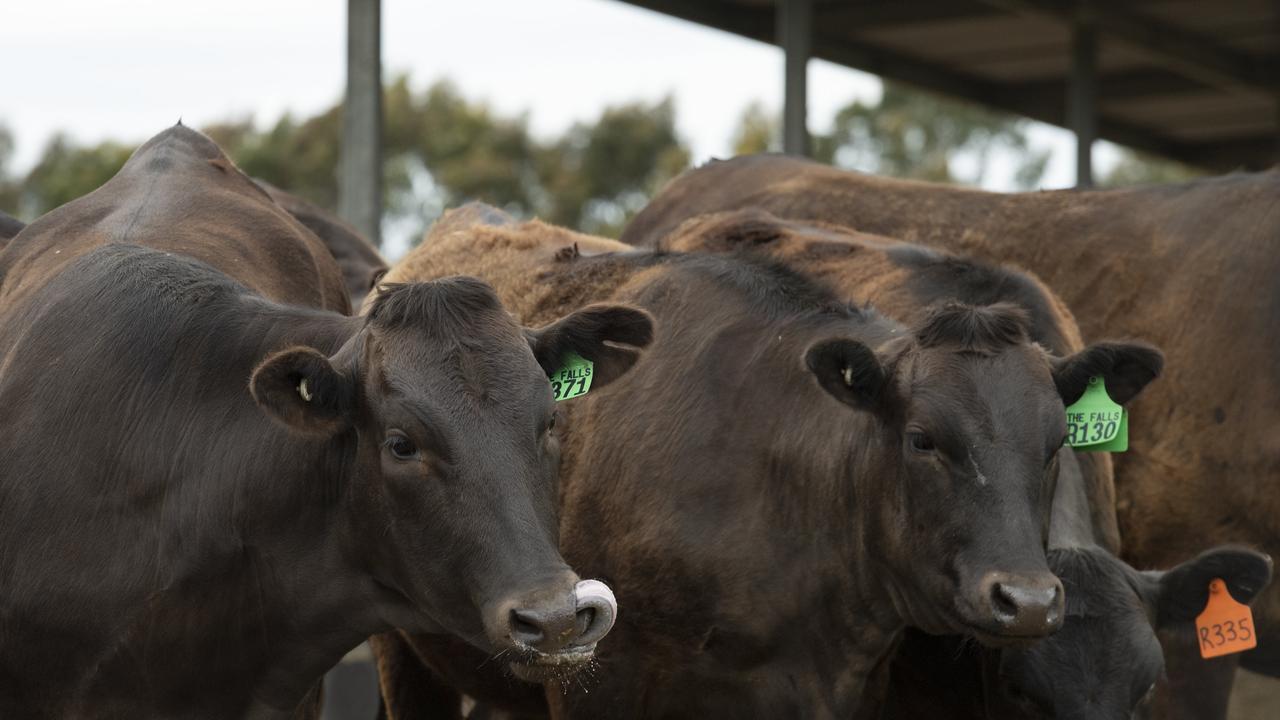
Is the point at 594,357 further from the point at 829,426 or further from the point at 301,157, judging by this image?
the point at 301,157

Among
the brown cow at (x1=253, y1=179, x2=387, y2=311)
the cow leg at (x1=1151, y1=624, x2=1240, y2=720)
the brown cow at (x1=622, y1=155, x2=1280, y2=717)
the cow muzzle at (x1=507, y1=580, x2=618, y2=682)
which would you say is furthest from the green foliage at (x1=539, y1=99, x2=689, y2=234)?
the cow muzzle at (x1=507, y1=580, x2=618, y2=682)

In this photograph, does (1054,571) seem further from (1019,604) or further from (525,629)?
(525,629)

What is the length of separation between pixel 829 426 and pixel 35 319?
2.50 meters

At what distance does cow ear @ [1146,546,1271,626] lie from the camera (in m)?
6.23

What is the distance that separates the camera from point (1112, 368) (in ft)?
19.7

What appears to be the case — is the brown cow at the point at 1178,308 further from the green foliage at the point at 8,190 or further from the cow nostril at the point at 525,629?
the green foliage at the point at 8,190

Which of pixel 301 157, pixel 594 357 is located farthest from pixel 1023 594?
pixel 301 157

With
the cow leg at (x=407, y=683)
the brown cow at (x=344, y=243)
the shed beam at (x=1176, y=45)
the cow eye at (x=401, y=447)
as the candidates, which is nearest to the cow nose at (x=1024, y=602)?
the cow eye at (x=401, y=447)

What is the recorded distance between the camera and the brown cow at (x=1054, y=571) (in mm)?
5812

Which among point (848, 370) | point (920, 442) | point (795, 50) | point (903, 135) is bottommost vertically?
point (903, 135)

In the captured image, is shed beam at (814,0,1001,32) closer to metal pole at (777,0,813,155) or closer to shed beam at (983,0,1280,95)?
shed beam at (983,0,1280,95)

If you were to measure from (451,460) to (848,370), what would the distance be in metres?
1.48

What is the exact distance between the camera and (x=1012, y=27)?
597 inches

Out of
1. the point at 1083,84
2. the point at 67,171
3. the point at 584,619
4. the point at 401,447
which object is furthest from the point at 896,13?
the point at 67,171
